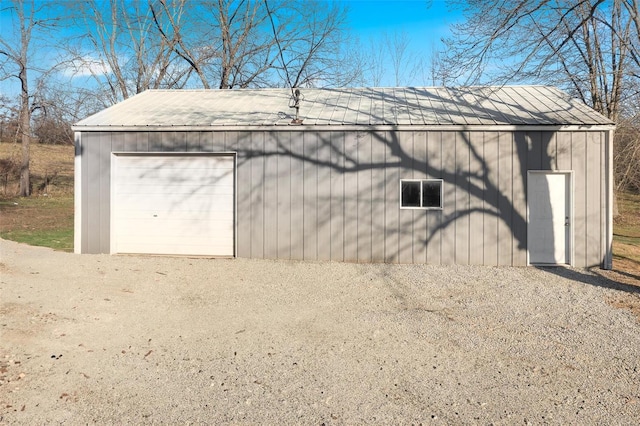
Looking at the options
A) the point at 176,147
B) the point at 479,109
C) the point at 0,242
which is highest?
the point at 479,109

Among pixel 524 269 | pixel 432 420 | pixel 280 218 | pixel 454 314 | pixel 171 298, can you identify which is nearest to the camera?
pixel 432 420

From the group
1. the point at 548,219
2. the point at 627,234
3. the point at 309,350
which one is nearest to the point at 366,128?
the point at 548,219

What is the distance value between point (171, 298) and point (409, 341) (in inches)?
132

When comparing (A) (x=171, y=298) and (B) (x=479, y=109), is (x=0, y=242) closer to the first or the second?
(A) (x=171, y=298)

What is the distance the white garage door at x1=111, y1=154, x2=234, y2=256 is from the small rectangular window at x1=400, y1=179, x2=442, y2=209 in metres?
3.47

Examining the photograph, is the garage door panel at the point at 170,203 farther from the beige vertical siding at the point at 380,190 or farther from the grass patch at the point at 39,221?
the grass patch at the point at 39,221

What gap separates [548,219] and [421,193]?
2431 mm

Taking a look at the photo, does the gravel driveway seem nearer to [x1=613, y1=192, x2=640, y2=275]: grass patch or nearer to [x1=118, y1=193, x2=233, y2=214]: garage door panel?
[x1=118, y1=193, x2=233, y2=214]: garage door panel

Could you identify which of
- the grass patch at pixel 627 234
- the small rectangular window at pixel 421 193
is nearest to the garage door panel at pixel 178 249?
the small rectangular window at pixel 421 193

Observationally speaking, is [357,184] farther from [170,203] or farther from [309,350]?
[309,350]

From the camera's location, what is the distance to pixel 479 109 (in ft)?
31.7

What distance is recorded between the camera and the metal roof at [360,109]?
356 inches

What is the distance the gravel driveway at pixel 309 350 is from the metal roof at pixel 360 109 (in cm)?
325

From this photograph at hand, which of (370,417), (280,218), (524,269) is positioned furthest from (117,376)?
(524,269)
